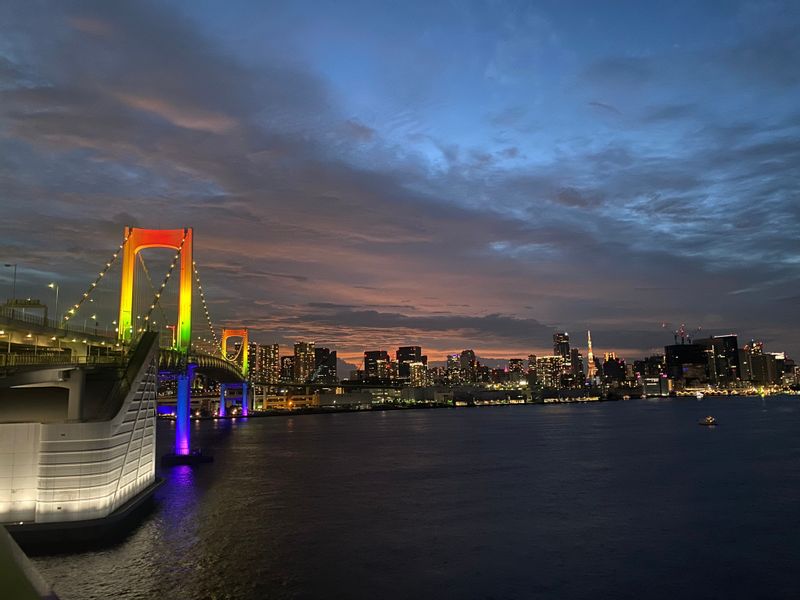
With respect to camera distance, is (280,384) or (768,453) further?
(280,384)

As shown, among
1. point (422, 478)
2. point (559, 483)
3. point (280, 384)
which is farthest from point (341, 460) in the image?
point (280, 384)

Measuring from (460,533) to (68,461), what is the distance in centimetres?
1535

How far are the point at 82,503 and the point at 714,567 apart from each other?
74.1 ft

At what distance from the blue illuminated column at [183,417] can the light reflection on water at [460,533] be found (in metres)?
3.87

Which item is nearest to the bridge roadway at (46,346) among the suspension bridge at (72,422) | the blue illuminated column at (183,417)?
the suspension bridge at (72,422)

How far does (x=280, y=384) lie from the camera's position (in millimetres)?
165125

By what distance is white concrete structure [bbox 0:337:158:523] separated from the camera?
68.0ft

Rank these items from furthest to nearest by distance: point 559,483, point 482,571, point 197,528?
point 559,483, point 197,528, point 482,571

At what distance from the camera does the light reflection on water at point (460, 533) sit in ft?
60.4

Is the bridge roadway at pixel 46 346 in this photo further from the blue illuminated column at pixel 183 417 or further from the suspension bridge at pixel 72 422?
the blue illuminated column at pixel 183 417

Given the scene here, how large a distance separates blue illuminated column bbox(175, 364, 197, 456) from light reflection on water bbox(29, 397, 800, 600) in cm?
387

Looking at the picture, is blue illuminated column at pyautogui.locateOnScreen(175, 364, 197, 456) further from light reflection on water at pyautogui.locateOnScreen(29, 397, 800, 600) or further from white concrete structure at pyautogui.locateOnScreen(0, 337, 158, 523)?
white concrete structure at pyautogui.locateOnScreen(0, 337, 158, 523)

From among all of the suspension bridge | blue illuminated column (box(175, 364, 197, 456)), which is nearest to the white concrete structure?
the suspension bridge

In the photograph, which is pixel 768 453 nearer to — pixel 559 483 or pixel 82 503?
pixel 559 483
